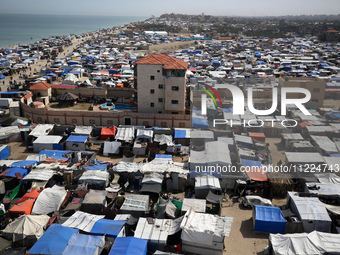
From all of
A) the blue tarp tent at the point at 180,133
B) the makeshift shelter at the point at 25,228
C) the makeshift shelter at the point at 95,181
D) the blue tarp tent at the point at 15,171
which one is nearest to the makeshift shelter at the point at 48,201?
the makeshift shelter at the point at 25,228

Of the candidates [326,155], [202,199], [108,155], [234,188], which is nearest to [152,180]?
[202,199]

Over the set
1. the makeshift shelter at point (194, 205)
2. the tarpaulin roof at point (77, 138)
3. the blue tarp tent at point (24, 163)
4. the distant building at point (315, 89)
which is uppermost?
the distant building at point (315, 89)

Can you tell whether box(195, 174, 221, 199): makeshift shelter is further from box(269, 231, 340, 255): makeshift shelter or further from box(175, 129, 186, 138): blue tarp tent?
box(175, 129, 186, 138): blue tarp tent

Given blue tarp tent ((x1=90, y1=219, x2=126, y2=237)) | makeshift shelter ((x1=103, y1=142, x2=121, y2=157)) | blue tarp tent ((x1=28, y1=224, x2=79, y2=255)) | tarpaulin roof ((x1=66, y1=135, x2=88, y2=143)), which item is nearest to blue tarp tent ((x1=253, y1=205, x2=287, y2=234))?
blue tarp tent ((x1=90, y1=219, x2=126, y2=237))

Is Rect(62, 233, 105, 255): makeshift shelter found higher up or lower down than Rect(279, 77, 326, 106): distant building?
lower down

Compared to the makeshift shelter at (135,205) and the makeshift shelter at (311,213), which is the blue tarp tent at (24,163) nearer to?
the makeshift shelter at (135,205)

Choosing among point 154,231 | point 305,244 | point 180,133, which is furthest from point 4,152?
point 305,244
